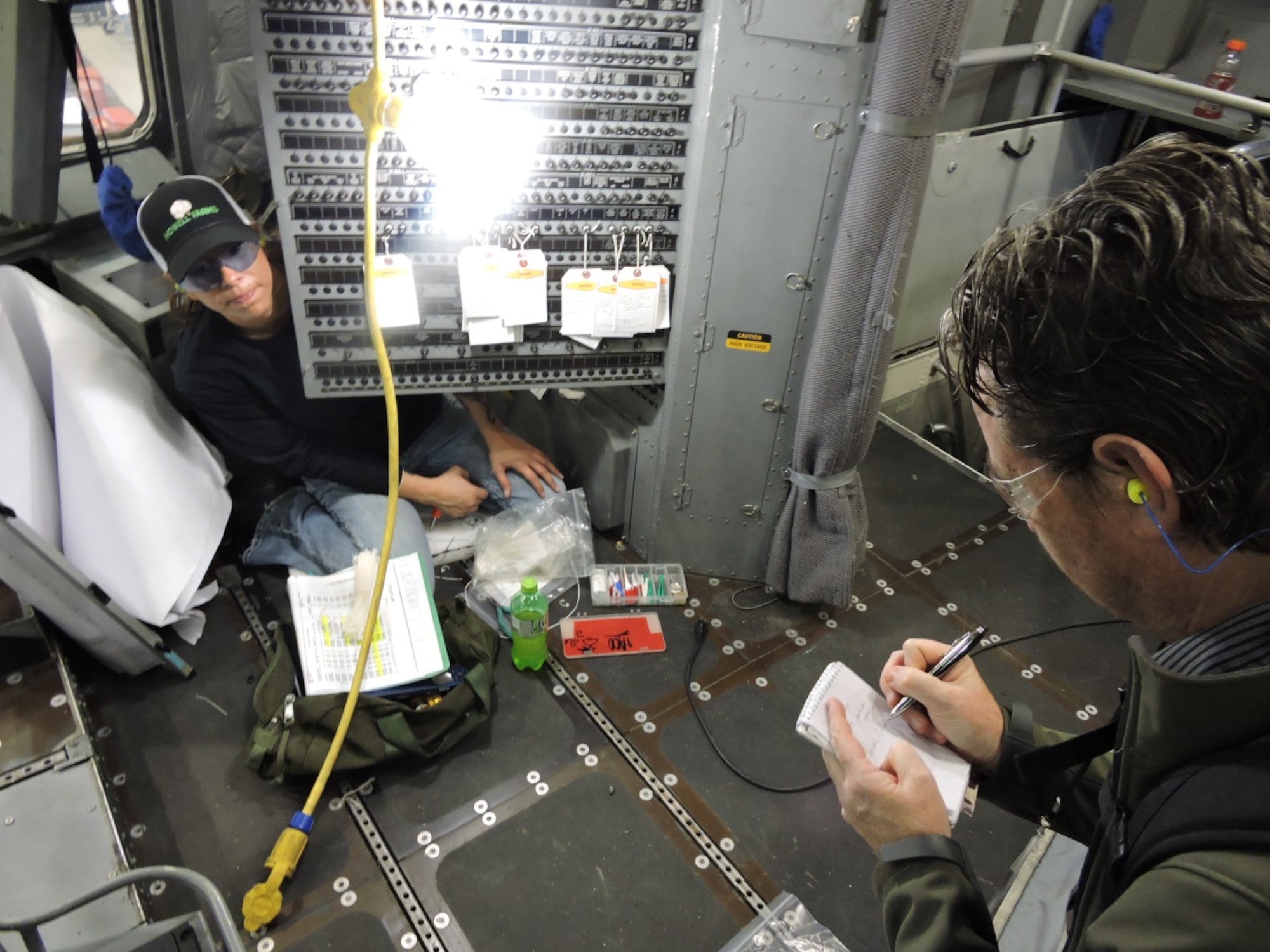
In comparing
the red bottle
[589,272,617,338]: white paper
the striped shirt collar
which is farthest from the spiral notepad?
the red bottle

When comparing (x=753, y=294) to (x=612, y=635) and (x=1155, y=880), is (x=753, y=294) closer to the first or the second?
(x=612, y=635)

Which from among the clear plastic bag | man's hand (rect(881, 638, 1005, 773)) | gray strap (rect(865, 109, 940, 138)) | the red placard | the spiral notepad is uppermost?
gray strap (rect(865, 109, 940, 138))

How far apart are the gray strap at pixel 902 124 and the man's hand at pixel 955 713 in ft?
3.51

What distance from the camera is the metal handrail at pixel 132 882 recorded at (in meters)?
1.00

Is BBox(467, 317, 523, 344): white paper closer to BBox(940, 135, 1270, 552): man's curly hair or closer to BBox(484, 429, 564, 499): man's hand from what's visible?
BBox(484, 429, 564, 499): man's hand

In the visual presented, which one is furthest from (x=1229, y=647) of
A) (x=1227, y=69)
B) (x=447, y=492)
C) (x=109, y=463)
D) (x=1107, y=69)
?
(x=1227, y=69)

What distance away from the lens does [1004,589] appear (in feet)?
8.15

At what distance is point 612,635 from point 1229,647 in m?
1.59

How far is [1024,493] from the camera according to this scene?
91 cm

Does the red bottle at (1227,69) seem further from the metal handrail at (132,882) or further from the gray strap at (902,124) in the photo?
the metal handrail at (132,882)

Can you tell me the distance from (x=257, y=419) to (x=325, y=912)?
119 cm

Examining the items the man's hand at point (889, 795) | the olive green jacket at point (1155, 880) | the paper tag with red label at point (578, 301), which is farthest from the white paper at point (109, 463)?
the olive green jacket at point (1155, 880)

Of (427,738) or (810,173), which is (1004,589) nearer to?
(810,173)

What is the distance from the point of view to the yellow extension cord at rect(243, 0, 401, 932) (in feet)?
4.52
